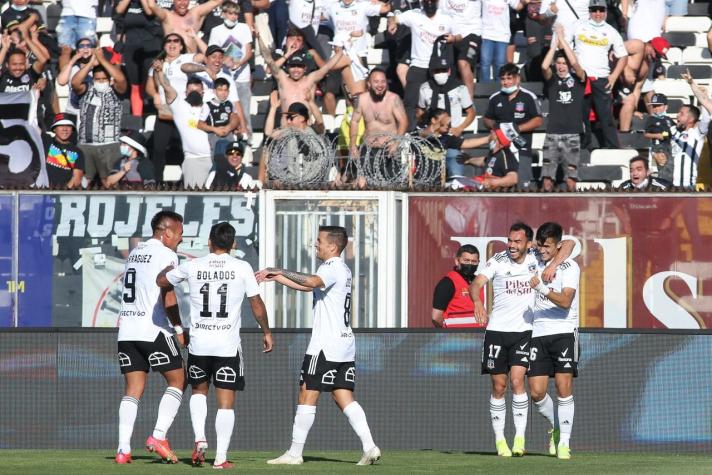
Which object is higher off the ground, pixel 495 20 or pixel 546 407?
pixel 495 20

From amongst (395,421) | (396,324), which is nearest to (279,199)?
(396,324)

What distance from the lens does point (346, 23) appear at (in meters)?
21.2

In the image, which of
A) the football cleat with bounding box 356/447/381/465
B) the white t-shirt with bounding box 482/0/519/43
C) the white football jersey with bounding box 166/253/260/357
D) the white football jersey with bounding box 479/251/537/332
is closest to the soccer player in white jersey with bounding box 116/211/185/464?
the white football jersey with bounding box 166/253/260/357

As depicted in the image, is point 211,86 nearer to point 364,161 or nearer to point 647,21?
point 364,161

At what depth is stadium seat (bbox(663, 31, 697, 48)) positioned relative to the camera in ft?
72.7

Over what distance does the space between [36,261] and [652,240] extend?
6681mm

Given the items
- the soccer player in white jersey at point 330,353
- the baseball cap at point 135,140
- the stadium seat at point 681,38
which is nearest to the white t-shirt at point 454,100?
the baseball cap at point 135,140

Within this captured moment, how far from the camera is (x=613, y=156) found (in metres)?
20.1

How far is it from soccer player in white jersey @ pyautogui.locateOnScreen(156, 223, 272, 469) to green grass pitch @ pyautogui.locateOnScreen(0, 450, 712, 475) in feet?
1.41

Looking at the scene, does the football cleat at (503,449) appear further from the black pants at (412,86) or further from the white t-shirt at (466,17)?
the white t-shirt at (466,17)

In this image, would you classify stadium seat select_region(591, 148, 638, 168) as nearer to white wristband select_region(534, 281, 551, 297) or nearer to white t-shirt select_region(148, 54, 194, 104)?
white t-shirt select_region(148, 54, 194, 104)

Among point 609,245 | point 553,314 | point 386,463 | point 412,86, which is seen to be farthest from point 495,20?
point 386,463

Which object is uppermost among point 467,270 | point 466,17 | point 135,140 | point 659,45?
point 466,17

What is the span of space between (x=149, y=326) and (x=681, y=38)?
12187mm
